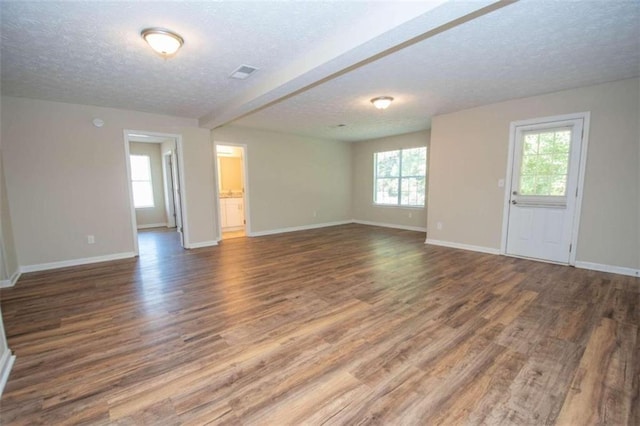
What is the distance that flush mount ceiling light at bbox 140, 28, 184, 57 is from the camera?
221 cm

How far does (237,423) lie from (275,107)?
4.19 metres

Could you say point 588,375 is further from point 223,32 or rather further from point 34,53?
point 34,53

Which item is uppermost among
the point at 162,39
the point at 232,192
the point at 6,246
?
the point at 162,39

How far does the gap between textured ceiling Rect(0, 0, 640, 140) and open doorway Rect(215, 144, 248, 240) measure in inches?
96.9

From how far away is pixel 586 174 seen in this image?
12.4ft

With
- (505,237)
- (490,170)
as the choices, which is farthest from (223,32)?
(505,237)

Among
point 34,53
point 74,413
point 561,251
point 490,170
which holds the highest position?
point 34,53

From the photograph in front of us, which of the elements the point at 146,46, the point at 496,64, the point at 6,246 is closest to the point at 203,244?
the point at 6,246

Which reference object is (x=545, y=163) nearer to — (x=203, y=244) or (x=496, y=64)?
(x=496, y=64)

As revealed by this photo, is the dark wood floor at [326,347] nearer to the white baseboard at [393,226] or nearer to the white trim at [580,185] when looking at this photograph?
the white trim at [580,185]

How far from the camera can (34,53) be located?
2.54 m

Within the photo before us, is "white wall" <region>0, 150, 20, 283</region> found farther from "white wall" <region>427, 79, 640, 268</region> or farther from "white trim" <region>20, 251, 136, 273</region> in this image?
"white wall" <region>427, 79, 640, 268</region>

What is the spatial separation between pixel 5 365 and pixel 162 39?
2.59 meters

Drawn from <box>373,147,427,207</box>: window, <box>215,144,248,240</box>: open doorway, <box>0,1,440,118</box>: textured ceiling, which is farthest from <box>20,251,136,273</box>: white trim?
<box>373,147,427,207</box>: window
